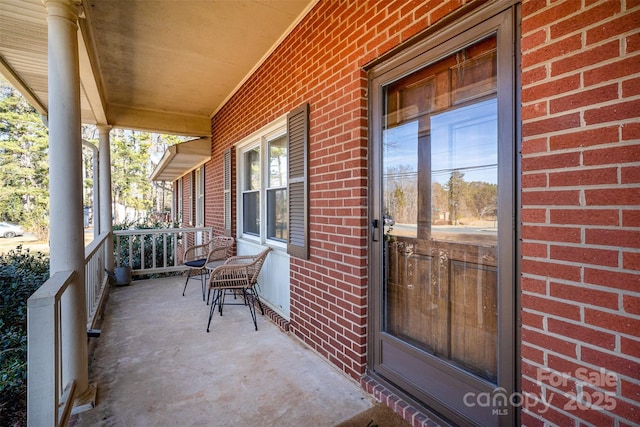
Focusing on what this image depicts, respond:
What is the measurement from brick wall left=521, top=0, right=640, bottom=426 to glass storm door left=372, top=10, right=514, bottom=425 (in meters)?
0.15

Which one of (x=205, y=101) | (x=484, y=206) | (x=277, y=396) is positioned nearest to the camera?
(x=484, y=206)

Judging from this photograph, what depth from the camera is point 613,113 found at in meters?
1.06

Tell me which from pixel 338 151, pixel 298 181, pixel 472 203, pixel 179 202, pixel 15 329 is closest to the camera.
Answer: pixel 472 203

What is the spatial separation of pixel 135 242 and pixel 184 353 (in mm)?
5307

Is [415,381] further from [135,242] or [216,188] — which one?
[135,242]

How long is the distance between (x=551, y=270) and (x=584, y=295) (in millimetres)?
126

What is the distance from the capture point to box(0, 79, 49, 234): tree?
1313 cm

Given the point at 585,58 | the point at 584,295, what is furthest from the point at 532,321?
the point at 585,58

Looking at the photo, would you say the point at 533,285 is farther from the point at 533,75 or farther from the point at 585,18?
the point at 585,18

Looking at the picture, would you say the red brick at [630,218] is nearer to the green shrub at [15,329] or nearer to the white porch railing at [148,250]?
the green shrub at [15,329]

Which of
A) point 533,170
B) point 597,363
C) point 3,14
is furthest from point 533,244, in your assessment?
point 3,14

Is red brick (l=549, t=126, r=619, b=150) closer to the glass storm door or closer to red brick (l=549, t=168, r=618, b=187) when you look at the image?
red brick (l=549, t=168, r=618, b=187)

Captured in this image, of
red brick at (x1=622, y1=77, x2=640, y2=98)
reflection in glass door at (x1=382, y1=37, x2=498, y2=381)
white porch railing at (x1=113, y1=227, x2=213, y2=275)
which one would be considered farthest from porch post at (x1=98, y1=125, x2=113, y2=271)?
red brick at (x1=622, y1=77, x2=640, y2=98)

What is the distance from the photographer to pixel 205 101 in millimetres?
5332
